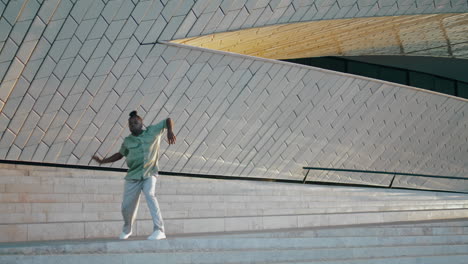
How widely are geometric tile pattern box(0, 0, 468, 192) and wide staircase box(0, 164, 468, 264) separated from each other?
2.07 ft

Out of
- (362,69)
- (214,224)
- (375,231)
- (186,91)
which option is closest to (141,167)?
(214,224)

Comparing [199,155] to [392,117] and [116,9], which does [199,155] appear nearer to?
[116,9]

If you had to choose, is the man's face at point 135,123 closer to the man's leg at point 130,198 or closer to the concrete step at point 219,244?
the man's leg at point 130,198

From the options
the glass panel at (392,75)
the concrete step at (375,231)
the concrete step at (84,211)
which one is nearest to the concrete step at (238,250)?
the concrete step at (375,231)

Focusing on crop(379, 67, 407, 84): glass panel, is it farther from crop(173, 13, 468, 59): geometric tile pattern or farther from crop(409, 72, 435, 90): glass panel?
crop(173, 13, 468, 59): geometric tile pattern

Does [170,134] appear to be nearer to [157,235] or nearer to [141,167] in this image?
[141,167]

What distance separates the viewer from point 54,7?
10070 millimetres

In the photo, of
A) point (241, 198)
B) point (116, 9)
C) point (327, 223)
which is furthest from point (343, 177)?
point (116, 9)

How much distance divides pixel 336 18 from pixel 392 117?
4.65 meters

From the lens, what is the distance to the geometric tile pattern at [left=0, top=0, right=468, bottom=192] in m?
10.5

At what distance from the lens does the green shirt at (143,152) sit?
6.57m

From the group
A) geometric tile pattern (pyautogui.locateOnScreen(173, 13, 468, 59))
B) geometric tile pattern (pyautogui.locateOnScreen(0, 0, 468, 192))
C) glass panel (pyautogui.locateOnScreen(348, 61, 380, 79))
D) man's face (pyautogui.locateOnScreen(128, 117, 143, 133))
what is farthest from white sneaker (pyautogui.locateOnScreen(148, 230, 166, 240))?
glass panel (pyautogui.locateOnScreen(348, 61, 380, 79))

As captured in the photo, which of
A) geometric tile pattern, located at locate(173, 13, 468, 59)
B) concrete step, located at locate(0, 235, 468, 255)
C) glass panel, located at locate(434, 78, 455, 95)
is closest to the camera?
concrete step, located at locate(0, 235, 468, 255)

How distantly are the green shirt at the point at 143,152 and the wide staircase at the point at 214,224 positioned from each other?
583 millimetres
